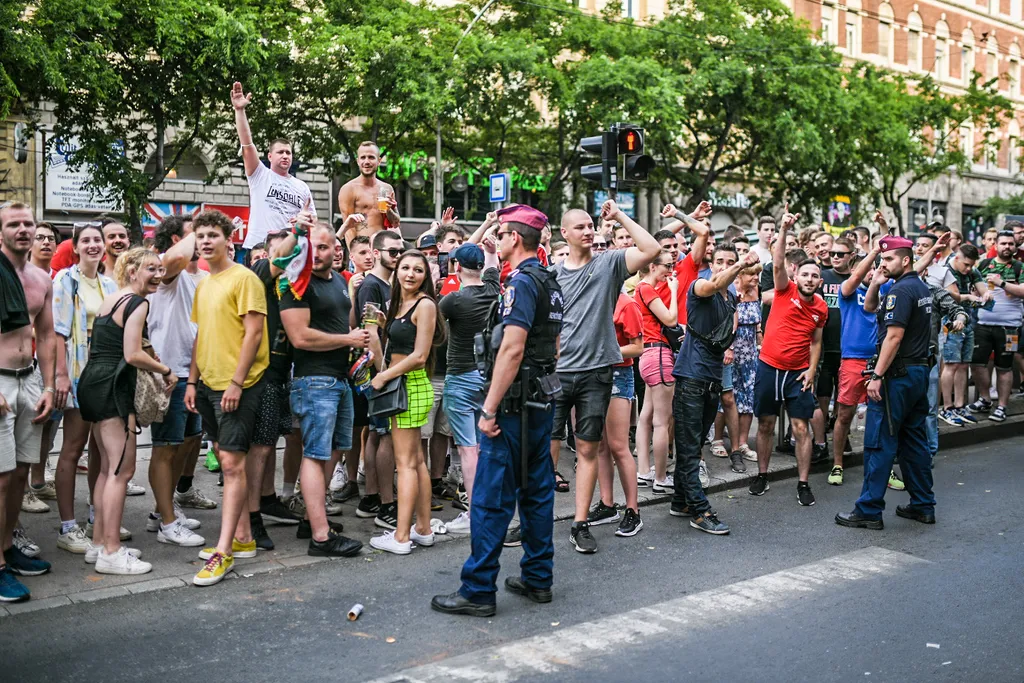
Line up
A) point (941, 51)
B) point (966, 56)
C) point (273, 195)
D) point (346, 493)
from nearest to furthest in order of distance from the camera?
1. point (346, 493)
2. point (273, 195)
3. point (941, 51)
4. point (966, 56)

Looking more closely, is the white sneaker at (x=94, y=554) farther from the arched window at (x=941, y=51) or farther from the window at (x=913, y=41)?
the arched window at (x=941, y=51)

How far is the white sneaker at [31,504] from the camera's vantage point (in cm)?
753

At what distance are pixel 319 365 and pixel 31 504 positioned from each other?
8.49 ft

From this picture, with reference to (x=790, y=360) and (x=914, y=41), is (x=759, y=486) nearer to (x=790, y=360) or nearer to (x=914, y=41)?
(x=790, y=360)

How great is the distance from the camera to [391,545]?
6742 millimetres

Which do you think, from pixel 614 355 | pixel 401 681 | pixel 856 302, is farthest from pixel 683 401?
pixel 401 681

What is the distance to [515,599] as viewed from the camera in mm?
5867

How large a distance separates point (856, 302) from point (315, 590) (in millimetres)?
5480

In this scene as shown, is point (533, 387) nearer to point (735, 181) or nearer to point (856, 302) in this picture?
point (856, 302)

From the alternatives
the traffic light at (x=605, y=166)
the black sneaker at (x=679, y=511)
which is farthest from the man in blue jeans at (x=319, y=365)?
the traffic light at (x=605, y=166)

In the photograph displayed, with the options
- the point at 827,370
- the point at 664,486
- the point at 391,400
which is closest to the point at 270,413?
the point at 391,400

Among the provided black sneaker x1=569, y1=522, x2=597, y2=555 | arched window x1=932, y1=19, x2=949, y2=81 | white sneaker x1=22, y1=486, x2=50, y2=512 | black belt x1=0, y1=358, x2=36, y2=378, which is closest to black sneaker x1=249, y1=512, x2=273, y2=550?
black belt x1=0, y1=358, x2=36, y2=378

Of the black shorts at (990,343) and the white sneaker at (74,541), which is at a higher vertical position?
the black shorts at (990,343)

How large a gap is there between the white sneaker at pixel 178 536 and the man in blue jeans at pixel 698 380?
332 cm
